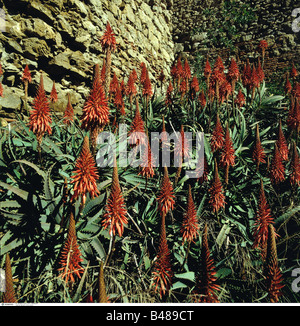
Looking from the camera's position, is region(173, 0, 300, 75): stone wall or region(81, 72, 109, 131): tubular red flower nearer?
region(81, 72, 109, 131): tubular red flower

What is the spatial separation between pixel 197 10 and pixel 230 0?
1.05m

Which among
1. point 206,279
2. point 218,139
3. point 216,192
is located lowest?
point 206,279

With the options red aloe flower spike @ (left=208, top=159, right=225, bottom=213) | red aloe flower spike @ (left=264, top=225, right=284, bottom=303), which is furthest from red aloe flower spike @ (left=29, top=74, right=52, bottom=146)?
red aloe flower spike @ (left=264, top=225, right=284, bottom=303)

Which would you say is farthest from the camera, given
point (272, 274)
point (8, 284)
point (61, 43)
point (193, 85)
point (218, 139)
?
point (61, 43)

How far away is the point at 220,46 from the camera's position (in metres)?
7.59

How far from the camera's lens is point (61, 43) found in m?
3.59

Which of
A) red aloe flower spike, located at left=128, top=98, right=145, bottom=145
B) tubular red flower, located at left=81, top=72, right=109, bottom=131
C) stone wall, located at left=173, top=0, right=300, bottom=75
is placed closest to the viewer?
tubular red flower, located at left=81, top=72, right=109, bottom=131

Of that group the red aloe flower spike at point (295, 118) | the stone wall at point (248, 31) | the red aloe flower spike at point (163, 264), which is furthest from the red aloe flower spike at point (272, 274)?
the stone wall at point (248, 31)

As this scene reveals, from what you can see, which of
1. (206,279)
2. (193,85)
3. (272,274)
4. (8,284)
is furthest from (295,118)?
(8,284)

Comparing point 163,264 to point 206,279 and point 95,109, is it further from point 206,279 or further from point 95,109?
point 95,109

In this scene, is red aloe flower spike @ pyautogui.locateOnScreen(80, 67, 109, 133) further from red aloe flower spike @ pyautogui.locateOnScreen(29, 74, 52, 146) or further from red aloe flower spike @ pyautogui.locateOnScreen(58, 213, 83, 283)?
red aloe flower spike @ pyautogui.locateOnScreen(58, 213, 83, 283)

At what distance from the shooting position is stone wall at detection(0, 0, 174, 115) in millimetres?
2941

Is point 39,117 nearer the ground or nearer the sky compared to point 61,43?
nearer the ground

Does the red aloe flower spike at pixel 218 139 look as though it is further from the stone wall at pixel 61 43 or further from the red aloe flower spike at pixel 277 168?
the stone wall at pixel 61 43
